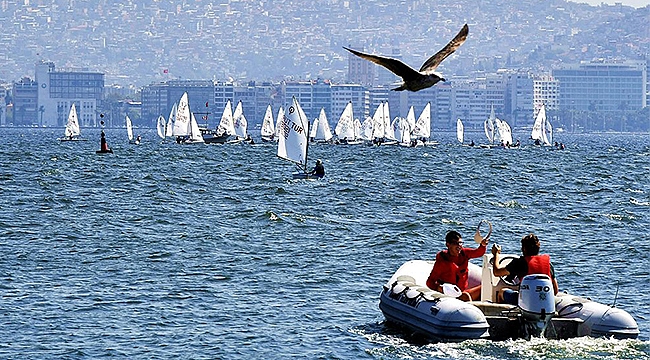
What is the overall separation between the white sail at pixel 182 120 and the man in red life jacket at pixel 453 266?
3992 inches

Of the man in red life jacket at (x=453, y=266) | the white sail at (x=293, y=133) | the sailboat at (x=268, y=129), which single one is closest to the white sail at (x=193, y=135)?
the sailboat at (x=268, y=129)

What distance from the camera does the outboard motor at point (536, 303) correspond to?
65.8ft

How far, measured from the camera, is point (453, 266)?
21609mm

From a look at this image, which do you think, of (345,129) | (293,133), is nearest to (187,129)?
(345,129)

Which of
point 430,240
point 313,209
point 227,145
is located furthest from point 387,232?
point 227,145

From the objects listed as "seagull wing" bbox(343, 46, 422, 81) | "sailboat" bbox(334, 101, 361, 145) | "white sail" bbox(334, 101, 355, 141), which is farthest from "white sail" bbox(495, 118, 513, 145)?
"seagull wing" bbox(343, 46, 422, 81)

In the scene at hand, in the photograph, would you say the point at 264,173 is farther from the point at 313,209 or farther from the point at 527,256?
the point at 527,256

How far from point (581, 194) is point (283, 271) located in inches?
1206

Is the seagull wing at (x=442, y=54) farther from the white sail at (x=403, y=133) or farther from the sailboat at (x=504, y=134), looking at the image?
the sailboat at (x=504, y=134)

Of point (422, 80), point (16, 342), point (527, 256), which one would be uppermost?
point (422, 80)

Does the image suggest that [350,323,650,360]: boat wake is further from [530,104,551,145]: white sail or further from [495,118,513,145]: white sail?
[530,104,551,145]: white sail

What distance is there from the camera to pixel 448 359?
20000mm

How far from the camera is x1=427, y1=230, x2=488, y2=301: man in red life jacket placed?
845 inches

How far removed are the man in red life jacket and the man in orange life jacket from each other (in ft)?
1.57
